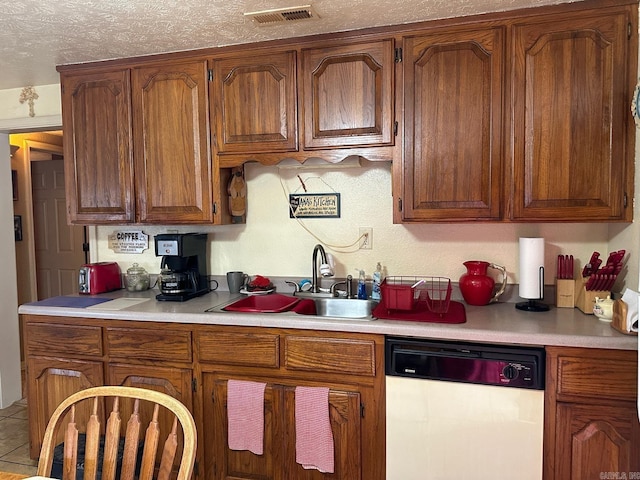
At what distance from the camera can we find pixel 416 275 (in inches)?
97.3

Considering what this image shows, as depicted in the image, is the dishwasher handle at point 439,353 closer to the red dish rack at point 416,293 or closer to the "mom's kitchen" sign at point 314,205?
the red dish rack at point 416,293

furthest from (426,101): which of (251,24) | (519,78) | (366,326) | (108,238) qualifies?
(108,238)

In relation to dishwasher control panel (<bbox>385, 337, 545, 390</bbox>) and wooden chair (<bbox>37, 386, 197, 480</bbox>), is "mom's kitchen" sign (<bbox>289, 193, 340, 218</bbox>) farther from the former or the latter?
wooden chair (<bbox>37, 386, 197, 480</bbox>)

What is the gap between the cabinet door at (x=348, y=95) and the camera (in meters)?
2.12

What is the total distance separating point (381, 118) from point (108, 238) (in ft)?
6.48

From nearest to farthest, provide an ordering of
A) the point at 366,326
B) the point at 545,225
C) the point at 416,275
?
1. the point at 366,326
2. the point at 545,225
3. the point at 416,275

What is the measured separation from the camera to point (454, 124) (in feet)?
6.75

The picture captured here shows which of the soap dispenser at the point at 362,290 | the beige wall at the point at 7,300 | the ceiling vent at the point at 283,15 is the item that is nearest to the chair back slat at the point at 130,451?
the soap dispenser at the point at 362,290

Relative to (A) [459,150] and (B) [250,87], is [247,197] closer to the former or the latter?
(B) [250,87]

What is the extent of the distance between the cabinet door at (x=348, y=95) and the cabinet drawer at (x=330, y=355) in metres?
0.93

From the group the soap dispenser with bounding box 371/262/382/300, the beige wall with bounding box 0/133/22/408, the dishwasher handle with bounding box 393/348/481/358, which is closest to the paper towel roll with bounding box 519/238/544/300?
the dishwasher handle with bounding box 393/348/481/358

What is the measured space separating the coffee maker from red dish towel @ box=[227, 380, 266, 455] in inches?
25.3

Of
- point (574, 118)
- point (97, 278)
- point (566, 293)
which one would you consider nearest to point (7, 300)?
point (97, 278)

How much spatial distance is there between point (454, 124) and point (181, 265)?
161 centimetres
